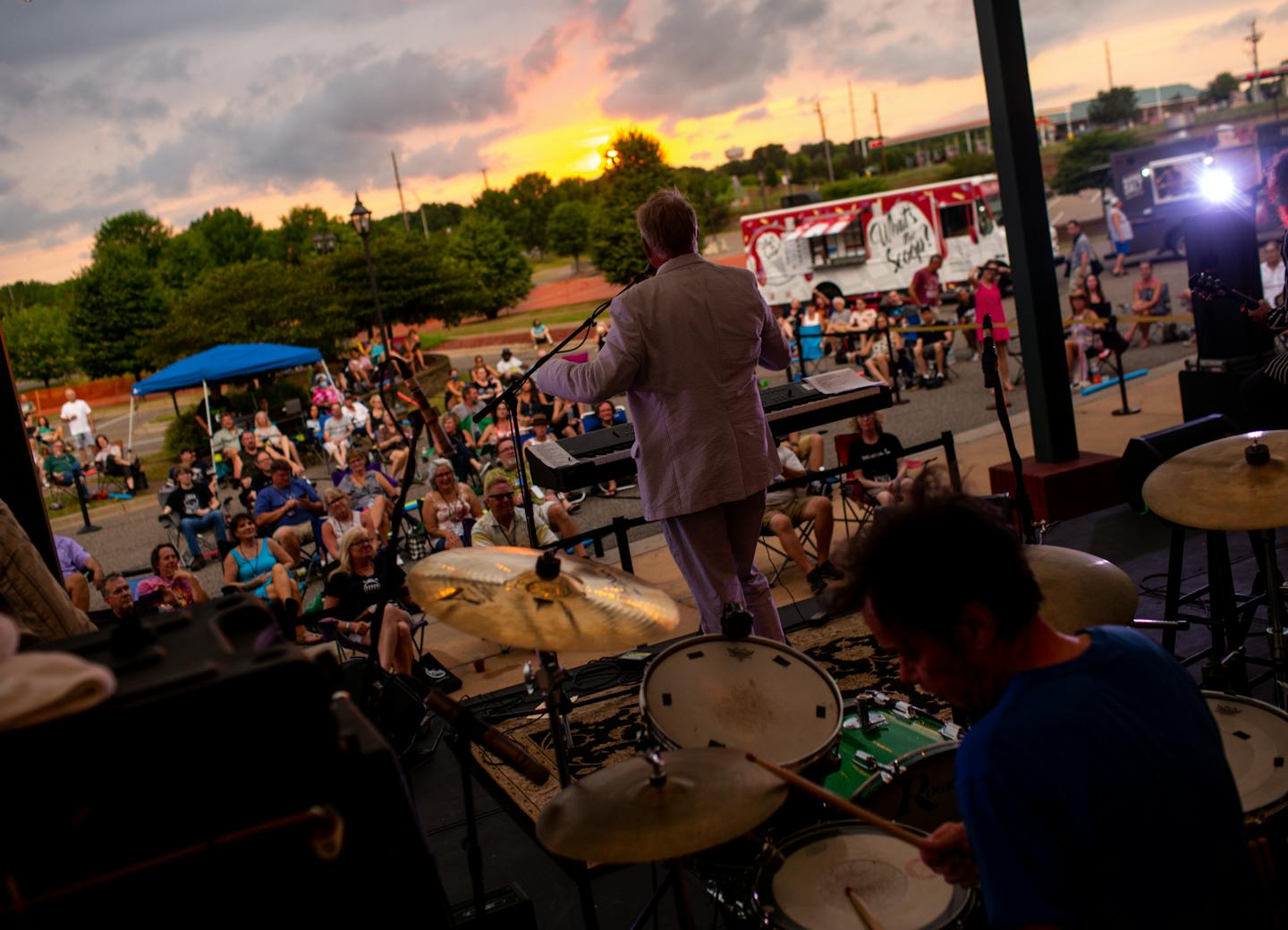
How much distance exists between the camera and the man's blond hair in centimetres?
376

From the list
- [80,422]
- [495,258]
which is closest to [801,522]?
[80,422]

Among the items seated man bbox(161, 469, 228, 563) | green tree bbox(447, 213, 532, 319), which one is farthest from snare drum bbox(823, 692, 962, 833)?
green tree bbox(447, 213, 532, 319)

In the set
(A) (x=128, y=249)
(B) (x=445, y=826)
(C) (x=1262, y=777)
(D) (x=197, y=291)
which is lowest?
(B) (x=445, y=826)

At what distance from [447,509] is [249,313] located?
21.3 m

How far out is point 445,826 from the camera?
14.0 ft

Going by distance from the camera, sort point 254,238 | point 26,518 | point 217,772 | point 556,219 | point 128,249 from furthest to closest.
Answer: point 254,238 → point 556,219 → point 128,249 → point 26,518 → point 217,772

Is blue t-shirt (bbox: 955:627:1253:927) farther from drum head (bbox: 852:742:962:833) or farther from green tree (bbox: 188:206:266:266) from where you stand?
green tree (bbox: 188:206:266:266)

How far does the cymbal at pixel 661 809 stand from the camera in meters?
1.99

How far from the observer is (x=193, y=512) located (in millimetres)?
11594

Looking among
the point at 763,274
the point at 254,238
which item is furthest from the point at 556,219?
the point at 763,274

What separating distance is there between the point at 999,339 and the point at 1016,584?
504 inches

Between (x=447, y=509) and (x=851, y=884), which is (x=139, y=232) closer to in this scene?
(x=447, y=509)

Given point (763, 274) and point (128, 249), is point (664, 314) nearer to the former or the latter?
point (763, 274)

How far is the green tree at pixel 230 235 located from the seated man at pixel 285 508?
4806cm
